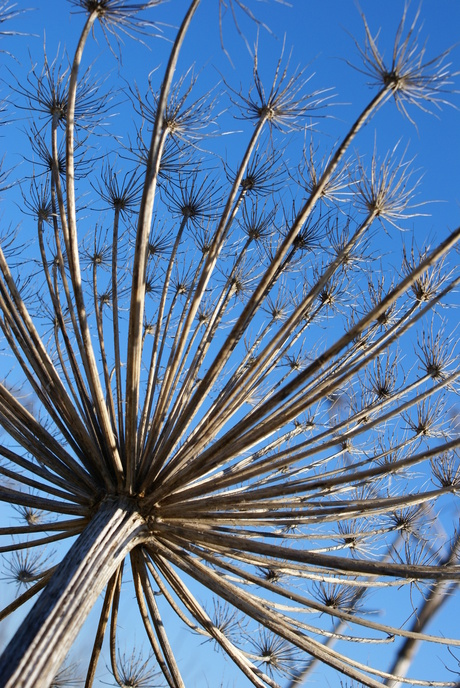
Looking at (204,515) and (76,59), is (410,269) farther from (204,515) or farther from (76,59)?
(76,59)

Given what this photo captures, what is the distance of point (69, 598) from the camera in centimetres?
558

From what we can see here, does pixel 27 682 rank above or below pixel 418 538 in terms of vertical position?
below

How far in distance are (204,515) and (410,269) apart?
391 cm

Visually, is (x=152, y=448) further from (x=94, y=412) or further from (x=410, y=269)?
(x=410, y=269)

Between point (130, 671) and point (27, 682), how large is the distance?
181 inches

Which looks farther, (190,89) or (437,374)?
(437,374)

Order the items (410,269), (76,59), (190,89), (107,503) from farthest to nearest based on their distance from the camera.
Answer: (410,269) < (190,89) < (107,503) < (76,59)

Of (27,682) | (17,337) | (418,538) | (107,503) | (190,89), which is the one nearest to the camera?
(27,682)

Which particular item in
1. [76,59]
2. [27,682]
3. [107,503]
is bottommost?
[27,682]

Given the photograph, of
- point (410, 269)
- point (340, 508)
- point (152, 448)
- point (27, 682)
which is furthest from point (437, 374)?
point (27, 682)

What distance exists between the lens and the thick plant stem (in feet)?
16.8

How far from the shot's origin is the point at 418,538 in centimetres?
877

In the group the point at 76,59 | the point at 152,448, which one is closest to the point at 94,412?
the point at 152,448

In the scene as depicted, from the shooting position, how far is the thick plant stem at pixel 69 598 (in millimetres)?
5121
